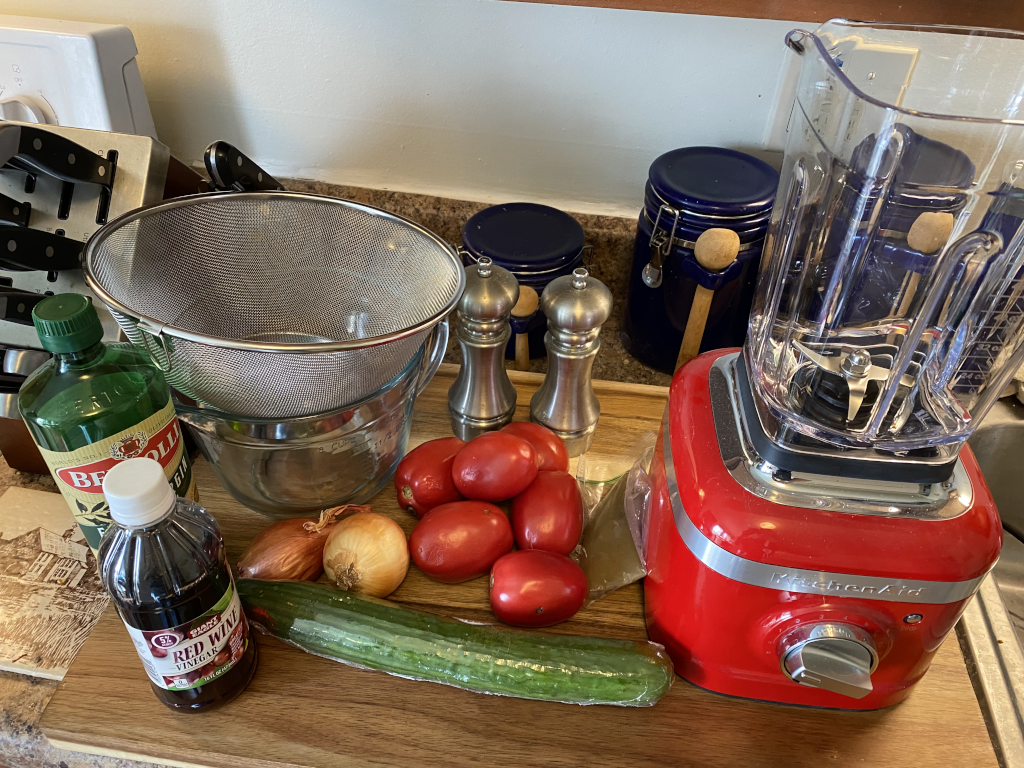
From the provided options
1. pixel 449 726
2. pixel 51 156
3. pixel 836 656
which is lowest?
pixel 449 726

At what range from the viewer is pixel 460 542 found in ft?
2.23

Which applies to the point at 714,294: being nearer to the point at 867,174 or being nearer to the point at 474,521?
the point at 867,174

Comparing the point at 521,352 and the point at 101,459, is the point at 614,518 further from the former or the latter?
the point at 101,459

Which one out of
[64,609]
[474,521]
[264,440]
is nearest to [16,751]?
[64,609]

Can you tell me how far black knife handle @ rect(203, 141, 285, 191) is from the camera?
2.55ft

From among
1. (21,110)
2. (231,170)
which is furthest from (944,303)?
(21,110)

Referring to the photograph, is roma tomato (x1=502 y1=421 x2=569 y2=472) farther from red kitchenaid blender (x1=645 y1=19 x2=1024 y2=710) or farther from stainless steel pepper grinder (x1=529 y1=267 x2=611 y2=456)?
red kitchenaid blender (x1=645 y1=19 x2=1024 y2=710)

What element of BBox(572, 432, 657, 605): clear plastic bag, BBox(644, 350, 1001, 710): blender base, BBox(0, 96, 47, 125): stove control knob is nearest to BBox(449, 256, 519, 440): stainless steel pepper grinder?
BBox(572, 432, 657, 605): clear plastic bag

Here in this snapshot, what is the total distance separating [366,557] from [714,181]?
0.56m

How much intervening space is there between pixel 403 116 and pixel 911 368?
0.71m

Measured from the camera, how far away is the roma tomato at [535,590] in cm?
64

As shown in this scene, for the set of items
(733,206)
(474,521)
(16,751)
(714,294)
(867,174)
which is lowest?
(16,751)

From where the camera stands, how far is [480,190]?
Answer: 1029 millimetres

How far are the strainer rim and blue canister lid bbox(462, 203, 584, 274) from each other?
11 cm
